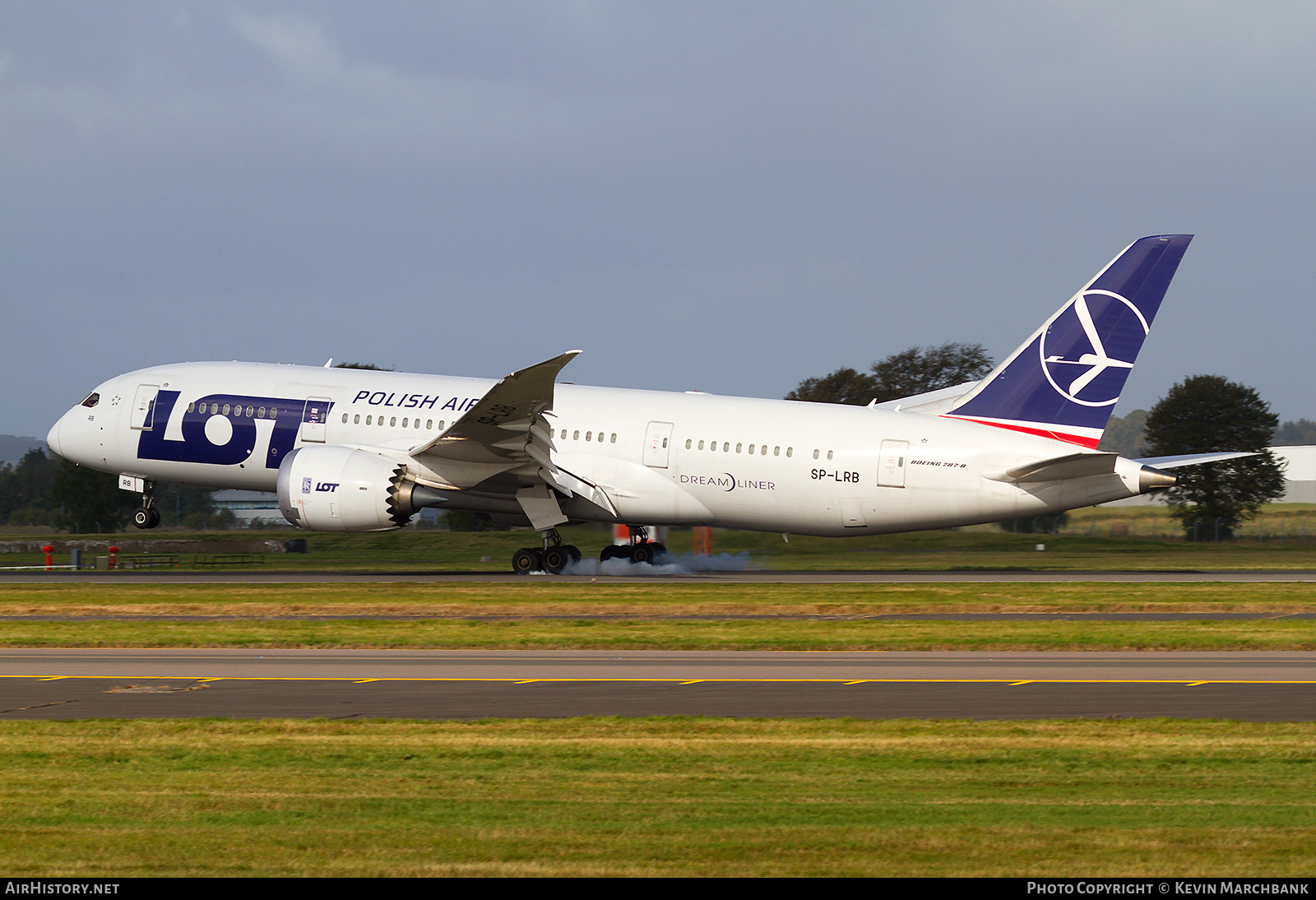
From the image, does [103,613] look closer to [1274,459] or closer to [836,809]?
[836,809]

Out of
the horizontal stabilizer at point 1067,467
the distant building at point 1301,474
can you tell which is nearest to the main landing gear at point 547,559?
the horizontal stabilizer at point 1067,467

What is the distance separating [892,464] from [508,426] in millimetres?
9749

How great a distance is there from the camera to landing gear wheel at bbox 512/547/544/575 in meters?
34.7

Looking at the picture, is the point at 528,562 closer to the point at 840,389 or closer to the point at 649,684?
the point at 649,684

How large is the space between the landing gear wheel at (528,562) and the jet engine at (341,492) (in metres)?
3.55

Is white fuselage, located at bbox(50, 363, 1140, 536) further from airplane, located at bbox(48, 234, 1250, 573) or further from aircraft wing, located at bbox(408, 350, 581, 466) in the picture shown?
aircraft wing, located at bbox(408, 350, 581, 466)

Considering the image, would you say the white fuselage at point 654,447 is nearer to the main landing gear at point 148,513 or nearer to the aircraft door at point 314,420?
the aircraft door at point 314,420

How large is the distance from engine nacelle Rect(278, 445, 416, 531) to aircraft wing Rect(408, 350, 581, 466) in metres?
1.19

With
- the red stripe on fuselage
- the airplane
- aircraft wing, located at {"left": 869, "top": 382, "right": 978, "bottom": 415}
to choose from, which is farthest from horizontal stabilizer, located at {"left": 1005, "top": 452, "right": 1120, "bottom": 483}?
aircraft wing, located at {"left": 869, "top": 382, "right": 978, "bottom": 415}

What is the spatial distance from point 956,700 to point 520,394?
1834cm

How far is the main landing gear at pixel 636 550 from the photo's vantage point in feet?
120

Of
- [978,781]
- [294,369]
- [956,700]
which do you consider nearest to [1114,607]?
[956,700]

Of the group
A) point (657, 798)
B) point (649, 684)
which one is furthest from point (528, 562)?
point (657, 798)

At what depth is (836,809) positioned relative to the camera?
31.0 feet
